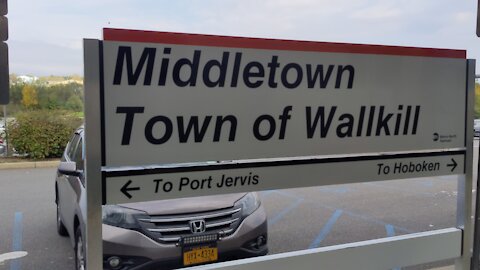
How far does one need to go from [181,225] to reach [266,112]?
175 cm

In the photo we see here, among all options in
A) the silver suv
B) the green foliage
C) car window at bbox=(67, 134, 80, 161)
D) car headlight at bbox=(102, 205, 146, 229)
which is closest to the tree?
the green foliage

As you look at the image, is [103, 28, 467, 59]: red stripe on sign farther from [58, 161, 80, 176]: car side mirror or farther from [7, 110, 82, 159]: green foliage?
[7, 110, 82, 159]: green foliage

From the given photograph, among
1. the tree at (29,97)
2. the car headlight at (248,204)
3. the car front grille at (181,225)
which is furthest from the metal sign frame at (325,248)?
the tree at (29,97)

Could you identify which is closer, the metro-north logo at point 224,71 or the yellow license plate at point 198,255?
the metro-north logo at point 224,71

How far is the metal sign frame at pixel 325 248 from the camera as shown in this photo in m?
2.18

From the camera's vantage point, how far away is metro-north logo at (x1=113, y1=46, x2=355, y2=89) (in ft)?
7.47

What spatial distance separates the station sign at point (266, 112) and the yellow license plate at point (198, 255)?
4.73 ft

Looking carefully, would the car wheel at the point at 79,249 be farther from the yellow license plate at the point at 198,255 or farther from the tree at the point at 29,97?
the tree at the point at 29,97

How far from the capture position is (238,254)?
405cm

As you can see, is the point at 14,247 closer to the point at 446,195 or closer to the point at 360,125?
the point at 360,125

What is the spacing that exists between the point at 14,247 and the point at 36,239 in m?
0.38

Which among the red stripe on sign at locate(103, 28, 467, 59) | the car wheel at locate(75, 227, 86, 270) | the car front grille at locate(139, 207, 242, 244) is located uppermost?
the red stripe on sign at locate(103, 28, 467, 59)

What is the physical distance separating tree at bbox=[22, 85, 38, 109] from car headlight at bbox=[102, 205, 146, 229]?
1301cm

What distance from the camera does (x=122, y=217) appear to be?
3871 millimetres
